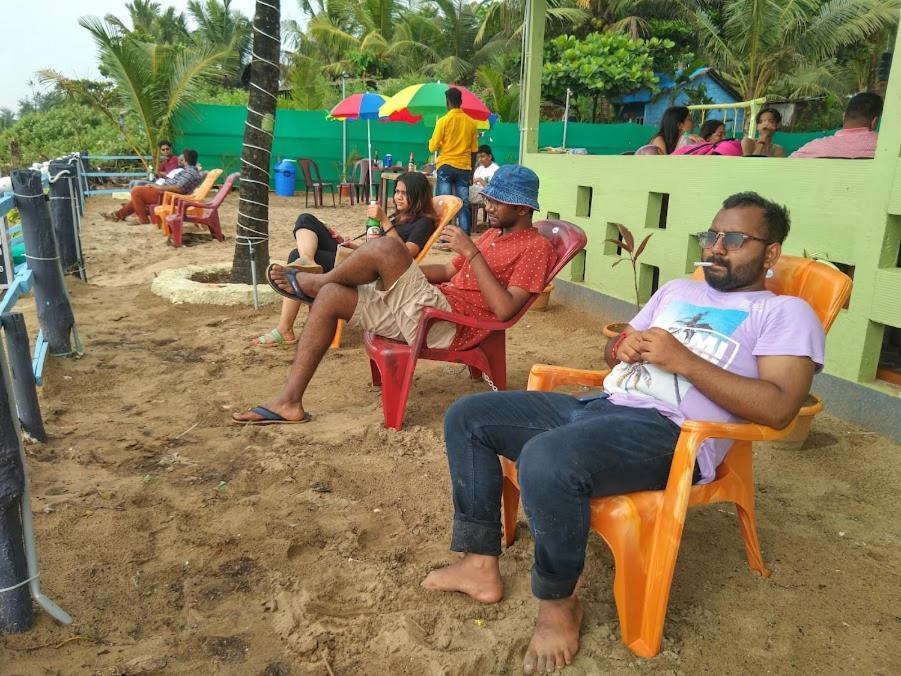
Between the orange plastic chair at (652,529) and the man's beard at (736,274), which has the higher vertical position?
the man's beard at (736,274)

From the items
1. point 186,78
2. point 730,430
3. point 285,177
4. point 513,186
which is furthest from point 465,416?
point 186,78

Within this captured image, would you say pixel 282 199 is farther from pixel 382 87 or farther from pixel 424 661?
pixel 424 661

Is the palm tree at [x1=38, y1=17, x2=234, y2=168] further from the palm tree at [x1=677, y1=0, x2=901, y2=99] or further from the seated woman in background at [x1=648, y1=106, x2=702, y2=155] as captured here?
the palm tree at [x1=677, y1=0, x2=901, y2=99]

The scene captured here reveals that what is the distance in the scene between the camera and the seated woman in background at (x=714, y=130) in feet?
20.8

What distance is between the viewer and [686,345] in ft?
6.71

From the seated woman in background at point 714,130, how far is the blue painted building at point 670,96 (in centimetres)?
1393

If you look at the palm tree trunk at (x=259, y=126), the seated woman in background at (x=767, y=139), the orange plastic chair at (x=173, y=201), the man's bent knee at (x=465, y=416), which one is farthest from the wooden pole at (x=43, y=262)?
the orange plastic chair at (x=173, y=201)

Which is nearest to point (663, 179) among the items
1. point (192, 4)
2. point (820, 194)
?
point (820, 194)

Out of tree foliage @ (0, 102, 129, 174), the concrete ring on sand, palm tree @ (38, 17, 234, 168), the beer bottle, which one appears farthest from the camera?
tree foliage @ (0, 102, 129, 174)

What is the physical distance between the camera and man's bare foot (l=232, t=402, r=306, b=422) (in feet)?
11.2

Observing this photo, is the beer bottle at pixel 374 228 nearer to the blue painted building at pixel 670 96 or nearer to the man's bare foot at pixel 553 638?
the man's bare foot at pixel 553 638

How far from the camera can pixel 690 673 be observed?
181cm

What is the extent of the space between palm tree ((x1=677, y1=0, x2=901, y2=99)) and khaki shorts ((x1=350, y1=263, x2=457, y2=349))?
17597 mm

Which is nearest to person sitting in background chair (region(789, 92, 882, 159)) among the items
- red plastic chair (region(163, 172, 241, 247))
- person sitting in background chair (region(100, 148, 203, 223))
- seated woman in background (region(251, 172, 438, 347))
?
seated woman in background (region(251, 172, 438, 347))
